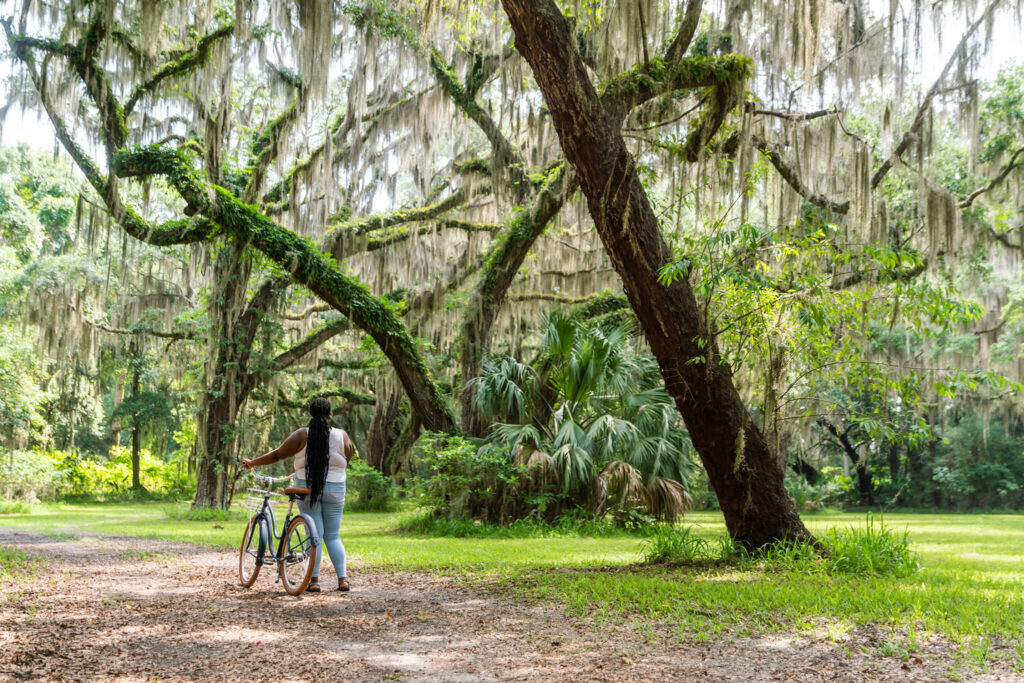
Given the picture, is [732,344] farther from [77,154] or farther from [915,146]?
[77,154]

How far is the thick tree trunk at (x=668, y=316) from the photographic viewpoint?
6680mm

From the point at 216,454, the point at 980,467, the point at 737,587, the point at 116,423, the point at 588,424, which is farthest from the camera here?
the point at 116,423

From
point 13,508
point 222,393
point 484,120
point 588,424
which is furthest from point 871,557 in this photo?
point 13,508

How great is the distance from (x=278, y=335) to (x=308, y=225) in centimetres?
307

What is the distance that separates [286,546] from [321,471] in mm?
616

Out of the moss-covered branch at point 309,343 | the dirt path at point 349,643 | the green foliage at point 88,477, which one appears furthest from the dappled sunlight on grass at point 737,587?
the green foliage at point 88,477

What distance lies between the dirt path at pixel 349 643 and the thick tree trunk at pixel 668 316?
2.40m

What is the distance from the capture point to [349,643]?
4.12 m

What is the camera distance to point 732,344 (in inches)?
269

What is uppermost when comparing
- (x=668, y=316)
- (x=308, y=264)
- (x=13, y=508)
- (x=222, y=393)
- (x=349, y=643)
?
(x=308, y=264)

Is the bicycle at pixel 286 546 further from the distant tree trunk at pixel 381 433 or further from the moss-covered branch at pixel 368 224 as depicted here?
the distant tree trunk at pixel 381 433

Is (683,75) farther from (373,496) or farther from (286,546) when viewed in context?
(373,496)

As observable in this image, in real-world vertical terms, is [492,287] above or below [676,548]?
above

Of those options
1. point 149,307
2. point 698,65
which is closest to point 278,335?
point 149,307
